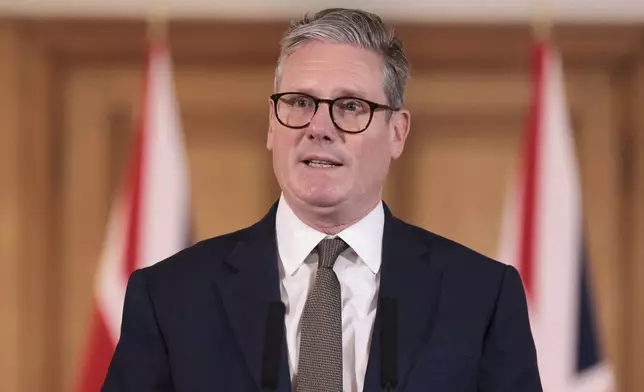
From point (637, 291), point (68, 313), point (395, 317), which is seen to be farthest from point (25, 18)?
point (637, 291)

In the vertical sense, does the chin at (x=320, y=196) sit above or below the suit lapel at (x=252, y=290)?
above

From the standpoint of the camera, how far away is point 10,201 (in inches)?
84.0

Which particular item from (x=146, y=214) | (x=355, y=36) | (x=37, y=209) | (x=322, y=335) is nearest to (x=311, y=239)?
(x=322, y=335)

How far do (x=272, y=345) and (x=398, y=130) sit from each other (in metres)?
0.33

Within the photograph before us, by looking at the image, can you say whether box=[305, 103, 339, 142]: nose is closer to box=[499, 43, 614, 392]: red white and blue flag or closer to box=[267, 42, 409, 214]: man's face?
box=[267, 42, 409, 214]: man's face

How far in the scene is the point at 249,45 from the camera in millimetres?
2150

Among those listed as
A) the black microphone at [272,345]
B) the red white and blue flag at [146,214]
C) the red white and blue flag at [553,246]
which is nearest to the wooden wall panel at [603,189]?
the red white and blue flag at [553,246]

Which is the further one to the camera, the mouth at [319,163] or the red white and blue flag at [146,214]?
the red white and blue flag at [146,214]

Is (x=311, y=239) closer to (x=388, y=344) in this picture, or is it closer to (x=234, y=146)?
(x=388, y=344)

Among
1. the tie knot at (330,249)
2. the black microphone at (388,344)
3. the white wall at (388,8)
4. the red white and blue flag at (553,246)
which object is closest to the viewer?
the black microphone at (388,344)

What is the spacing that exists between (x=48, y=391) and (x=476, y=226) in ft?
3.87

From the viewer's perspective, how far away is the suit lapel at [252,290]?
3.18 feet

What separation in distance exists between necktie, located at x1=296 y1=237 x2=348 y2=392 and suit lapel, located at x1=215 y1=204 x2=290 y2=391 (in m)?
0.03

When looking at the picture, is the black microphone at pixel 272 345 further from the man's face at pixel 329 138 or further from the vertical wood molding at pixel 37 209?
the vertical wood molding at pixel 37 209
